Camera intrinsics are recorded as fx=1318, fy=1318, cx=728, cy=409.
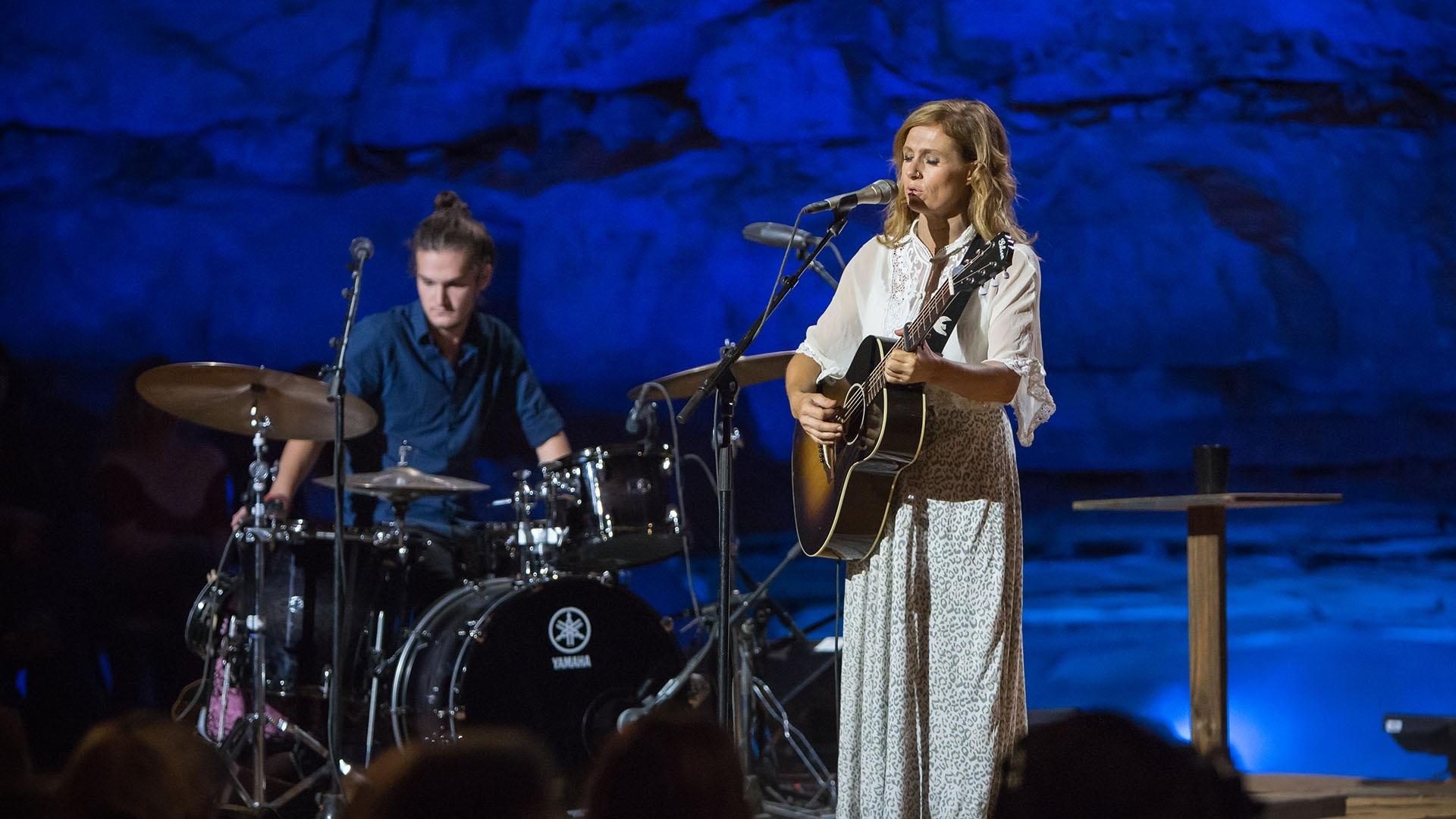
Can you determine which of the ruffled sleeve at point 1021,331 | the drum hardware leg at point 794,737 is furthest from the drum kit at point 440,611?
the ruffled sleeve at point 1021,331

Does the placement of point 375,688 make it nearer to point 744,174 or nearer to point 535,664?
point 535,664

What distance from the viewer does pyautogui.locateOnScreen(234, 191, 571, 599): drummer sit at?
503 centimetres

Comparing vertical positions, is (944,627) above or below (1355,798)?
above

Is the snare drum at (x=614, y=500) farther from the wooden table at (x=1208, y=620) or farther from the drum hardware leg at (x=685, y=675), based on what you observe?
the wooden table at (x=1208, y=620)

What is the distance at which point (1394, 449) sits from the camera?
17.5 feet

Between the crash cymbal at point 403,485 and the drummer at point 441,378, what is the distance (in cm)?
73

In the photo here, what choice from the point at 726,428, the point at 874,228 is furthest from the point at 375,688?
the point at 874,228

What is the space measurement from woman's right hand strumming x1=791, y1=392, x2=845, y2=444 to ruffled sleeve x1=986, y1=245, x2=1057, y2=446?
353 mm

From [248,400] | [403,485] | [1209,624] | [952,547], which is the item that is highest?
[248,400]

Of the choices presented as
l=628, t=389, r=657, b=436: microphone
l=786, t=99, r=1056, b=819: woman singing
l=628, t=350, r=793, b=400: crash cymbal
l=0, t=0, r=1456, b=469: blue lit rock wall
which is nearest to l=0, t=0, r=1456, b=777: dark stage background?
l=0, t=0, r=1456, b=469: blue lit rock wall

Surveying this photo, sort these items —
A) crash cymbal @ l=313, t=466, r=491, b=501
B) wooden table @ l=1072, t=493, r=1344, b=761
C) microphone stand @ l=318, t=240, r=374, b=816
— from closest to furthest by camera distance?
microphone stand @ l=318, t=240, r=374, b=816 < wooden table @ l=1072, t=493, r=1344, b=761 < crash cymbal @ l=313, t=466, r=491, b=501

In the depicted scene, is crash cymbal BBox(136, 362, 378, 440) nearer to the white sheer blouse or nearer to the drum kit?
the drum kit

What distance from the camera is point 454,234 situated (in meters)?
5.21

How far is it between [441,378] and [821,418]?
2.77 metres
